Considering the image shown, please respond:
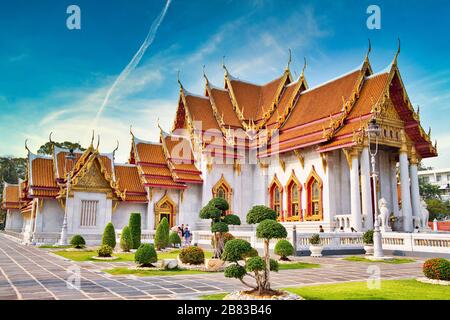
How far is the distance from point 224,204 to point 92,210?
575 inches

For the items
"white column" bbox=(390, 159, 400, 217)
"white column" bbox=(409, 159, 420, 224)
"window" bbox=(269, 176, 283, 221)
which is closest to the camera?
"white column" bbox=(409, 159, 420, 224)

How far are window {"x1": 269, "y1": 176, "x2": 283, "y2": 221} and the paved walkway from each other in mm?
14839

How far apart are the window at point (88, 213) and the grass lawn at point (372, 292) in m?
20.3

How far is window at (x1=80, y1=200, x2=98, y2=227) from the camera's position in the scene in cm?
2595

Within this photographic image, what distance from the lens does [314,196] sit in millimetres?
25250

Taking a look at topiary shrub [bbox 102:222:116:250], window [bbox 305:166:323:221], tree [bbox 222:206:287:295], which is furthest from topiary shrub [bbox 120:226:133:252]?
tree [bbox 222:206:287:295]

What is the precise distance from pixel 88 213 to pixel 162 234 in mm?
8435

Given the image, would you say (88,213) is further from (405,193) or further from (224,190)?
(405,193)

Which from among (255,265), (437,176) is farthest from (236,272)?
(437,176)

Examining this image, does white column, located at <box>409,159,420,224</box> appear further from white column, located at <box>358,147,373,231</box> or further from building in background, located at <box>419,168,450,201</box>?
building in background, located at <box>419,168,450,201</box>

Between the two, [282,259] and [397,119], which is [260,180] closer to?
[397,119]

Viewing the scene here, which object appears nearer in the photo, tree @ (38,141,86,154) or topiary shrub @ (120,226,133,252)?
topiary shrub @ (120,226,133,252)
